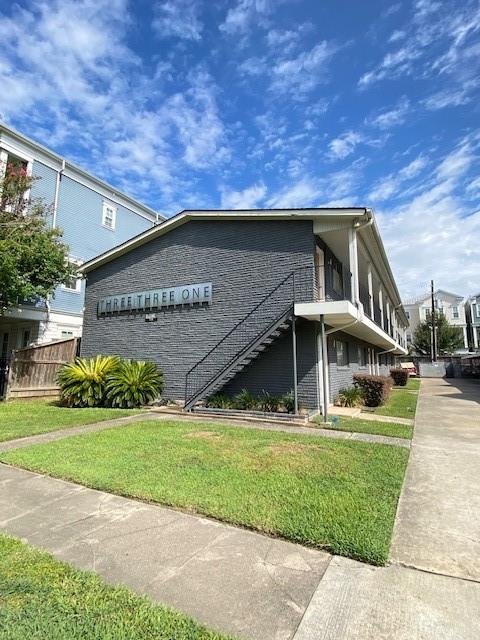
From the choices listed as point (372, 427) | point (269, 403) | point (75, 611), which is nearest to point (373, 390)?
point (269, 403)

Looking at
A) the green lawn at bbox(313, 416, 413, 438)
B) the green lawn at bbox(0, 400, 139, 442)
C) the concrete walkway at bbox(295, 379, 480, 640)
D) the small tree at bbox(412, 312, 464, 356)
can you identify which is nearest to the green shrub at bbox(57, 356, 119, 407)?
the green lawn at bbox(0, 400, 139, 442)

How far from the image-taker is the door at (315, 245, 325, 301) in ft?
39.0

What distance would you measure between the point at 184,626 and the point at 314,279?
32.9ft

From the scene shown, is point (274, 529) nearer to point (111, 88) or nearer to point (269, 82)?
point (269, 82)

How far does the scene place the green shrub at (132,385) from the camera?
39.8ft

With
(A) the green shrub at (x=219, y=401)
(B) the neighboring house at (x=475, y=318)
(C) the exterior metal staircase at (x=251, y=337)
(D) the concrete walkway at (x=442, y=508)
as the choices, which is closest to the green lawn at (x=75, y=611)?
(D) the concrete walkway at (x=442, y=508)

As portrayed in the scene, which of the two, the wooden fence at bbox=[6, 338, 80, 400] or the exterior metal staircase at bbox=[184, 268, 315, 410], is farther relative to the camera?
the wooden fence at bbox=[6, 338, 80, 400]

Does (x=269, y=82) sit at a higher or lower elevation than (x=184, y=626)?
higher

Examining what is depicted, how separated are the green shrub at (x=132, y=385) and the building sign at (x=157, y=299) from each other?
2.51 meters

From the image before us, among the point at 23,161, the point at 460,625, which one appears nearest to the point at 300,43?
the point at 460,625

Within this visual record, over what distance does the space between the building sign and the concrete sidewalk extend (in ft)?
31.2

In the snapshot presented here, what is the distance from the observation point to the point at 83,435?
7.70 metres

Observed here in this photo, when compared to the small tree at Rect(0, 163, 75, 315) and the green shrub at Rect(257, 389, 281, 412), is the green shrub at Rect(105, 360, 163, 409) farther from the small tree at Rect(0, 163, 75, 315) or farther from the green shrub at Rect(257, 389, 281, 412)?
the small tree at Rect(0, 163, 75, 315)

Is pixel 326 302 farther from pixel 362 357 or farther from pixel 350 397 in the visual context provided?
pixel 362 357
